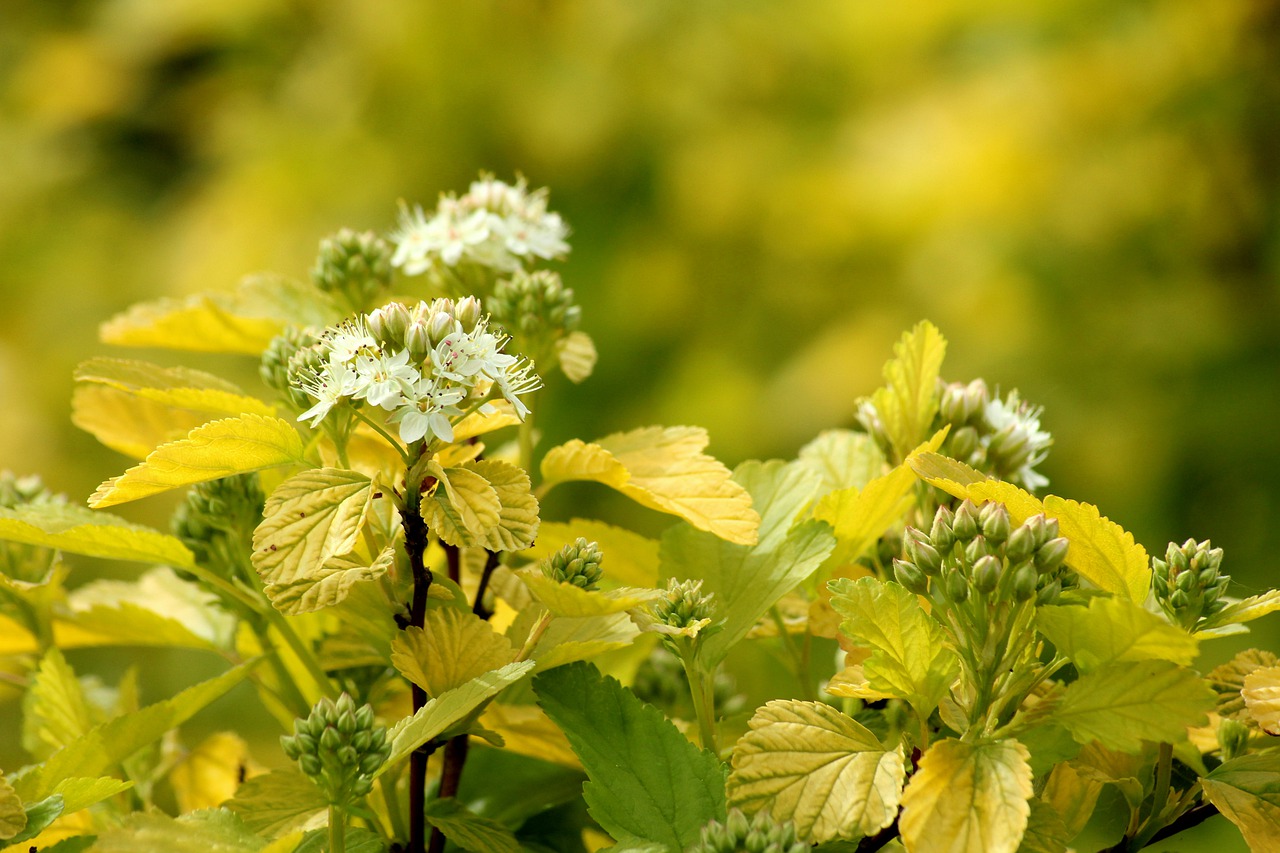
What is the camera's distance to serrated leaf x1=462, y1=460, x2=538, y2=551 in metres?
0.47

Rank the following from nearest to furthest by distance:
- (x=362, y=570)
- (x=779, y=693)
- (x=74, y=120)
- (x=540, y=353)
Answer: (x=362, y=570) < (x=540, y=353) < (x=779, y=693) < (x=74, y=120)

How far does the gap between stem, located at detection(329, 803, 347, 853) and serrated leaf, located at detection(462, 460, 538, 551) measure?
0.38ft

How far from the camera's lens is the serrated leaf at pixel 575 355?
0.68 meters

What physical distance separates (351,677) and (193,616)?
14 cm

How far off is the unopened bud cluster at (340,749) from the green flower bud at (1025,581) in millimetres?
249

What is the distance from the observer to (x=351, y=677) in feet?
2.20

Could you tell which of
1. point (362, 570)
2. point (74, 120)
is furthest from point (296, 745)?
point (74, 120)

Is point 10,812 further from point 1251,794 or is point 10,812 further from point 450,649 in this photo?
point 1251,794

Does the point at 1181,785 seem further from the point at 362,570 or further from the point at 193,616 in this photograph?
the point at 193,616

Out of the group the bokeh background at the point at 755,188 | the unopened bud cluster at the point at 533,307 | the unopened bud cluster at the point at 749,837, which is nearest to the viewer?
the unopened bud cluster at the point at 749,837

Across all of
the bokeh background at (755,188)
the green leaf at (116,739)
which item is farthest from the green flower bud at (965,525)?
the bokeh background at (755,188)

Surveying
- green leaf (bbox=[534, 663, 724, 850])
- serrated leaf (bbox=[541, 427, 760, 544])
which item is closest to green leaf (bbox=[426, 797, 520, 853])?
green leaf (bbox=[534, 663, 724, 850])

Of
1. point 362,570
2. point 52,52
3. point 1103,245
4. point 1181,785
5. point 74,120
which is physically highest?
point 52,52

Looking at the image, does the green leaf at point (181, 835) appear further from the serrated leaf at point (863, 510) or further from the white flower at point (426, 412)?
the serrated leaf at point (863, 510)
